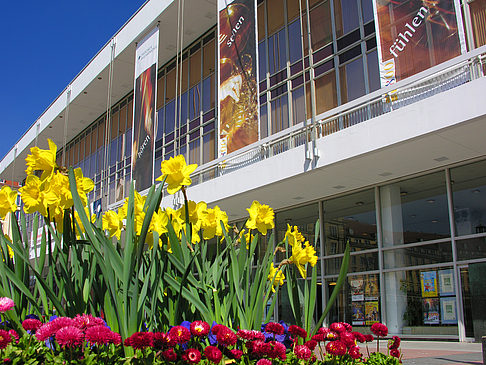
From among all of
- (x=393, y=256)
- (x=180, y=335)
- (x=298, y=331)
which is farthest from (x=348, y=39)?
(x=180, y=335)

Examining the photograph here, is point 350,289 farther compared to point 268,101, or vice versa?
point 268,101

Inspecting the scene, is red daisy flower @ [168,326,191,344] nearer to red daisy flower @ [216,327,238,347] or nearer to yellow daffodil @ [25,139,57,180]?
red daisy flower @ [216,327,238,347]

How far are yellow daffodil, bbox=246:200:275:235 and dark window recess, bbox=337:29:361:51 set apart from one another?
41.4 feet

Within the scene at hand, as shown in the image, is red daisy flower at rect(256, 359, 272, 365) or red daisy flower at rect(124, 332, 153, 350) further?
red daisy flower at rect(256, 359, 272, 365)

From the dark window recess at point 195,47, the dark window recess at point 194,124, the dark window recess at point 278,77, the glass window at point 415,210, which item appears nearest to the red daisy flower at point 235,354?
the glass window at point 415,210

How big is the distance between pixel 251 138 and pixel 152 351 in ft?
39.9

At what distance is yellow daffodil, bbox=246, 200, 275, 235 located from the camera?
3.01m

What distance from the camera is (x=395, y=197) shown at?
13.0 meters

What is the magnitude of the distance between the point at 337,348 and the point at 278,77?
15.7 m

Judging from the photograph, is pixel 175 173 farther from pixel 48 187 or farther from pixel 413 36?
pixel 413 36

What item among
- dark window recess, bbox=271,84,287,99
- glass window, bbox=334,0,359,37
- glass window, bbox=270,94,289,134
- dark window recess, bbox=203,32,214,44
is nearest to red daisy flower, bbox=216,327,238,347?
glass window, bbox=334,0,359,37

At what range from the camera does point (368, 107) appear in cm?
1199

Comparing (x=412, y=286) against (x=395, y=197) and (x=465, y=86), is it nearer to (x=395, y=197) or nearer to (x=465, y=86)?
(x=395, y=197)

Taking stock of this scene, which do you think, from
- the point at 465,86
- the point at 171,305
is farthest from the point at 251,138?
the point at 171,305
